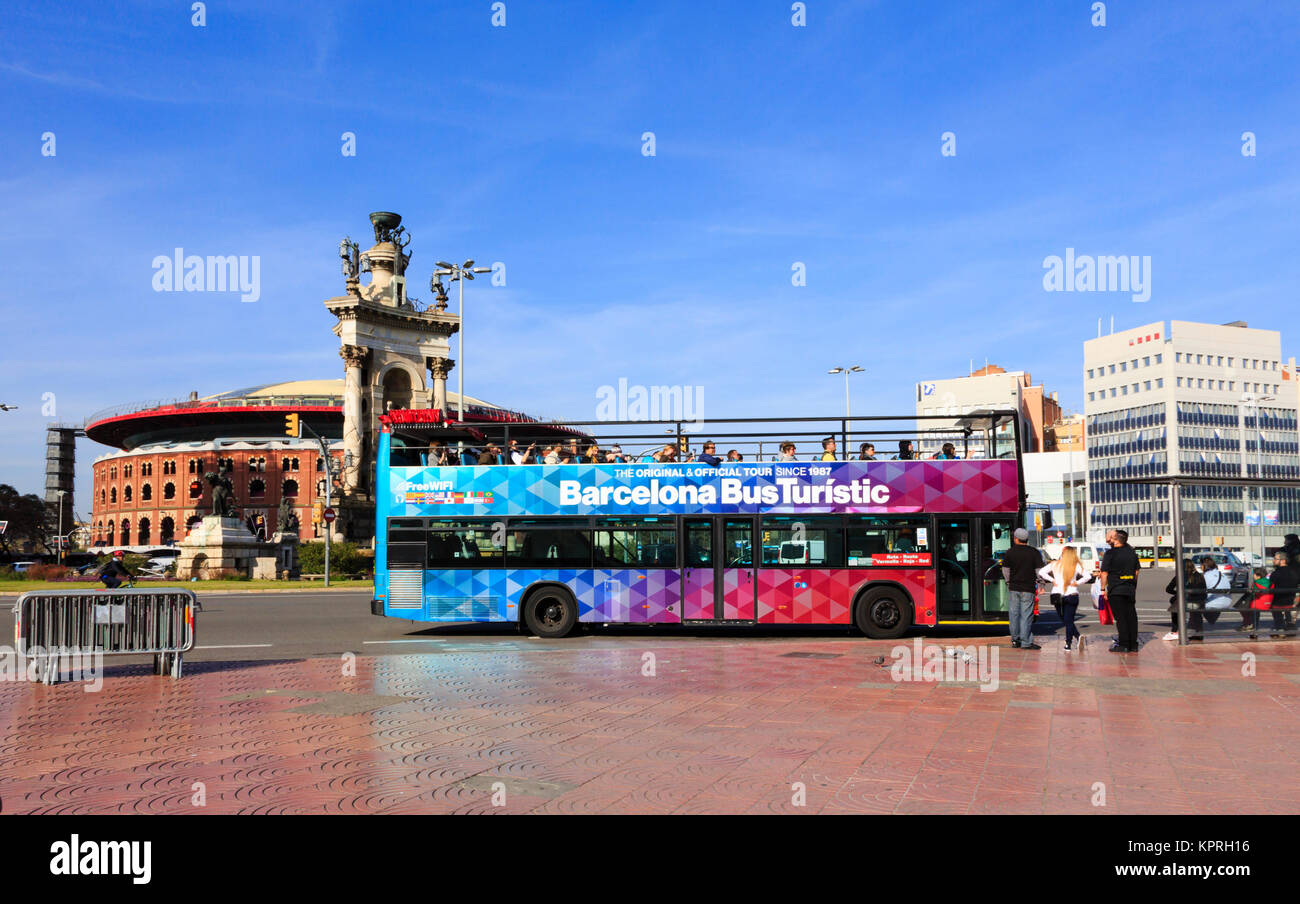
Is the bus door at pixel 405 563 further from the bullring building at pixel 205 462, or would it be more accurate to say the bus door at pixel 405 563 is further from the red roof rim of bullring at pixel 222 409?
the red roof rim of bullring at pixel 222 409

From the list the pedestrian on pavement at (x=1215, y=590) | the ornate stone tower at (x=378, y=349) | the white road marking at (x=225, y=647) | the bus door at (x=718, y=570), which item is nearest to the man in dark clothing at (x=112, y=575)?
the white road marking at (x=225, y=647)

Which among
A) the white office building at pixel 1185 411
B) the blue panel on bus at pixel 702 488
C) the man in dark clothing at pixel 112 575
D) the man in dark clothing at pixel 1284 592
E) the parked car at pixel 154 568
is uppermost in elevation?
the white office building at pixel 1185 411

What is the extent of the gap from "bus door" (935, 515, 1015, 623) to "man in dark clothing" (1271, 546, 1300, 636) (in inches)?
180

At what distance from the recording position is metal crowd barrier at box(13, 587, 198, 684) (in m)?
11.8

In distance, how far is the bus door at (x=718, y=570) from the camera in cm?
1753

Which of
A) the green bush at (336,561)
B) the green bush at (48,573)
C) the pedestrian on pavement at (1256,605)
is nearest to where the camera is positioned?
the pedestrian on pavement at (1256,605)

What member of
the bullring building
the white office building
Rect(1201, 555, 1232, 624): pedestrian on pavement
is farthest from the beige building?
Rect(1201, 555, 1232, 624): pedestrian on pavement

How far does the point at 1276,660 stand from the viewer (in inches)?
558

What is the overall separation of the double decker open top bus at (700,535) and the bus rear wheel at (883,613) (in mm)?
24

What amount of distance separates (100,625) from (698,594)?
360 inches

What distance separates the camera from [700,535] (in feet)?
58.0
